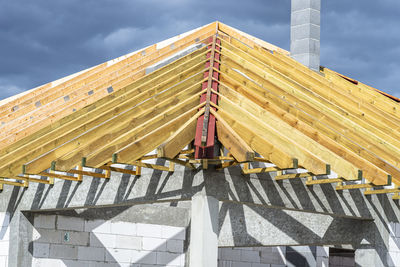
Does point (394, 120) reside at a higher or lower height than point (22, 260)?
higher

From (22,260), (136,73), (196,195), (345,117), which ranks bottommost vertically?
(22,260)

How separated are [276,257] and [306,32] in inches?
216

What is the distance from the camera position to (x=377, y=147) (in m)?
7.29

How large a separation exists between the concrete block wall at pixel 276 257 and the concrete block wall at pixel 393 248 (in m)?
6.07

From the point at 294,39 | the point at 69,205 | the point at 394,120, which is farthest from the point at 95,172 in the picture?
the point at 294,39

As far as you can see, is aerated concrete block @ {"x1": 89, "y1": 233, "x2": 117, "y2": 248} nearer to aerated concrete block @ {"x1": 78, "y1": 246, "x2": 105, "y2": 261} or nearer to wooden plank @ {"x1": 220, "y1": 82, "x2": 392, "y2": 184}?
aerated concrete block @ {"x1": 78, "y1": 246, "x2": 105, "y2": 261}

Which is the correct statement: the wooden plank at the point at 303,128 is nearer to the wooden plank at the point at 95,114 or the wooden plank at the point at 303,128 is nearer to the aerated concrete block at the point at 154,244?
the wooden plank at the point at 95,114

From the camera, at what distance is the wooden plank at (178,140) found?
565cm

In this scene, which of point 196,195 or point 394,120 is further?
point 394,120

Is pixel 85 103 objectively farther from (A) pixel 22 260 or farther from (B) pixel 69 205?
(A) pixel 22 260

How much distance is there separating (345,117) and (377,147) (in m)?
0.96

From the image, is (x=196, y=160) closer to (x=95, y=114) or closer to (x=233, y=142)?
(x=233, y=142)

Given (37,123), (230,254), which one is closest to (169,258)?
(230,254)

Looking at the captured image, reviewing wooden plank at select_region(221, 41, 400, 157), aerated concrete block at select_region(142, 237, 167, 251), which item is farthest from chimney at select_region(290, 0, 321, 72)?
aerated concrete block at select_region(142, 237, 167, 251)
